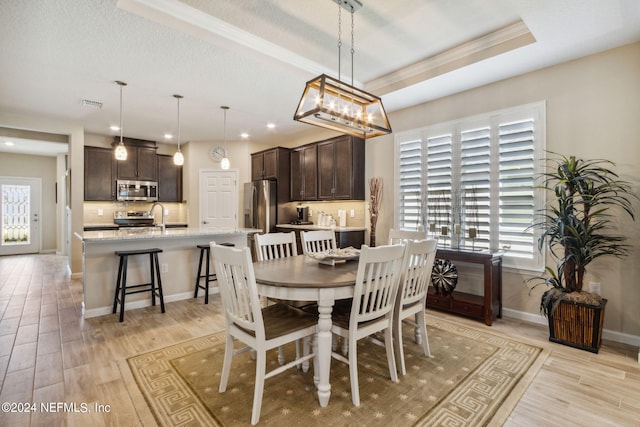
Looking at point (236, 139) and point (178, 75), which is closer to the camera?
point (178, 75)

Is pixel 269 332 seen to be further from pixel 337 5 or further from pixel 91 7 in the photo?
pixel 91 7

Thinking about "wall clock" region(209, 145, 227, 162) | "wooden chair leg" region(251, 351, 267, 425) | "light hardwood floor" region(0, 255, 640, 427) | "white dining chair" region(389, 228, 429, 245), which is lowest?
"light hardwood floor" region(0, 255, 640, 427)

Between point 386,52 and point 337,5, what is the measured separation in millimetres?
911

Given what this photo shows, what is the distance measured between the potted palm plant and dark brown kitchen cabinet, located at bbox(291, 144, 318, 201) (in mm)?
3569

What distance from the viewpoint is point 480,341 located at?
287cm

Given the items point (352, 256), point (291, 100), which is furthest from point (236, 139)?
point (352, 256)

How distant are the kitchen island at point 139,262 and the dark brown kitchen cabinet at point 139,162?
2.97 metres

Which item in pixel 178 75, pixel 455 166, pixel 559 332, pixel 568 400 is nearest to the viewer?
pixel 568 400

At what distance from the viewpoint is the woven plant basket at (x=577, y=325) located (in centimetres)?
262

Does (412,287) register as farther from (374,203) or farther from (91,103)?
(91,103)

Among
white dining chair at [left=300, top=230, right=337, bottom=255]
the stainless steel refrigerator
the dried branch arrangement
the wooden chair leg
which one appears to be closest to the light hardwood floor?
the wooden chair leg

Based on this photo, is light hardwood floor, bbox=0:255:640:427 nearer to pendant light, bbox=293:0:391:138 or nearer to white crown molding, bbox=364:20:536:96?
pendant light, bbox=293:0:391:138

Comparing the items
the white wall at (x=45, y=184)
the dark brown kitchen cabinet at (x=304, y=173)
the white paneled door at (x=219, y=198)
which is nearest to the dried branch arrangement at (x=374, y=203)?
the dark brown kitchen cabinet at (x=304, y=173)

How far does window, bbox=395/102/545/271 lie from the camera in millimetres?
3359
